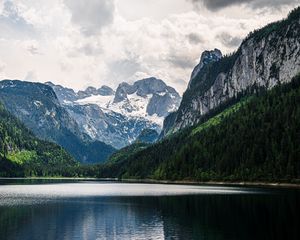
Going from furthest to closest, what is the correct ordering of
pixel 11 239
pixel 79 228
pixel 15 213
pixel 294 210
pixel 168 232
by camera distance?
pixel 15 213 < pixel 294 210 < pixel 79 228 < pixel 168 232 < pixel 11 239

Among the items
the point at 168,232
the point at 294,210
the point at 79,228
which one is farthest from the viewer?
the point at 294,210

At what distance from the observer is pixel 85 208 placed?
116 metres

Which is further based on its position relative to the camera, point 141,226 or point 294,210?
point 294,210

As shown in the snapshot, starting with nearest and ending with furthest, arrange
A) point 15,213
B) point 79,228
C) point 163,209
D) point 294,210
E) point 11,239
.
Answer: point 11,239
point 79,228
point 294,210
point 15,213
point 163,209

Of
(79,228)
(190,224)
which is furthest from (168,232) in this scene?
(79,228)

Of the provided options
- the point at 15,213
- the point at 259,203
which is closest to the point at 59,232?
the point at 15,213

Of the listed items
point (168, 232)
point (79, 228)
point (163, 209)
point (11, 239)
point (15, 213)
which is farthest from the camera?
point (163, 209)

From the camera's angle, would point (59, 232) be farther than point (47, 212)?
No

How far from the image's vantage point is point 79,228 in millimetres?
80562

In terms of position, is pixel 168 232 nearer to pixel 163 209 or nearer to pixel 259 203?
pixel 163 209

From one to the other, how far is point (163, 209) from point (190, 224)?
28110 mm

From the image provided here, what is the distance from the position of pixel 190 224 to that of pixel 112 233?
49.0 feet

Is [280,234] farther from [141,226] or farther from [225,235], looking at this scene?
[141,226]

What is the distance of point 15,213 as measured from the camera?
103 metres
